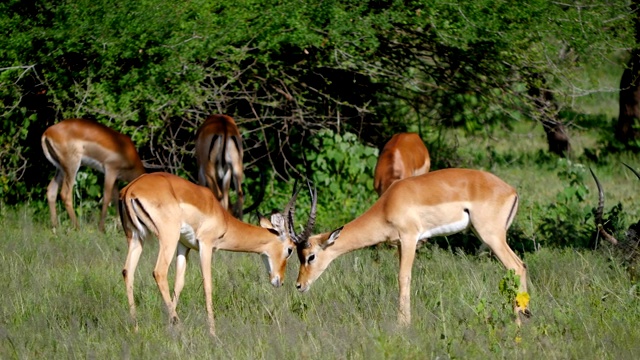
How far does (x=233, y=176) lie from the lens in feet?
30.2

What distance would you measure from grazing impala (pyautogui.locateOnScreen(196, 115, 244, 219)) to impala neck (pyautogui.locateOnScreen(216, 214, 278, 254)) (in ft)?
8.87

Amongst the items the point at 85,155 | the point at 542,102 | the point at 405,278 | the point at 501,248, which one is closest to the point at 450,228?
the point at 501,248

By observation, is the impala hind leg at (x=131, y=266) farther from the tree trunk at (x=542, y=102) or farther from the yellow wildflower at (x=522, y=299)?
the tree trunk at (x=542, y=102)

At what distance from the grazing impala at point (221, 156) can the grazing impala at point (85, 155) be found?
663mm

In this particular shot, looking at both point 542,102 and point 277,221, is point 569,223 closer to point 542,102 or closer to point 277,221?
point 542,102

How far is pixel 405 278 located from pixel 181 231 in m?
1.36

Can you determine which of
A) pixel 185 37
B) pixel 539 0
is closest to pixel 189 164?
pixel 185 37

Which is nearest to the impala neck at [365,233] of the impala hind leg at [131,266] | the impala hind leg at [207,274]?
the impala hind leg at [207,274]

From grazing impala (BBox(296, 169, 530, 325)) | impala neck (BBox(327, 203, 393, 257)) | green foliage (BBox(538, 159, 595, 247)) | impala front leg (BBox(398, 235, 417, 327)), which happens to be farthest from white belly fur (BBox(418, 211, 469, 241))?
green foliage (BBox(538, 159, 595, 247))

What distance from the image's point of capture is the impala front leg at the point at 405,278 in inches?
212

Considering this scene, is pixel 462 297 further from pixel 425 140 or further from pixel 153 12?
pixel 425 140

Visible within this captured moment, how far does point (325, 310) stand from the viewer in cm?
548

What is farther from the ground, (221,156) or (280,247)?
(280,247)

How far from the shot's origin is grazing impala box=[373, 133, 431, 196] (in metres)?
8.11
